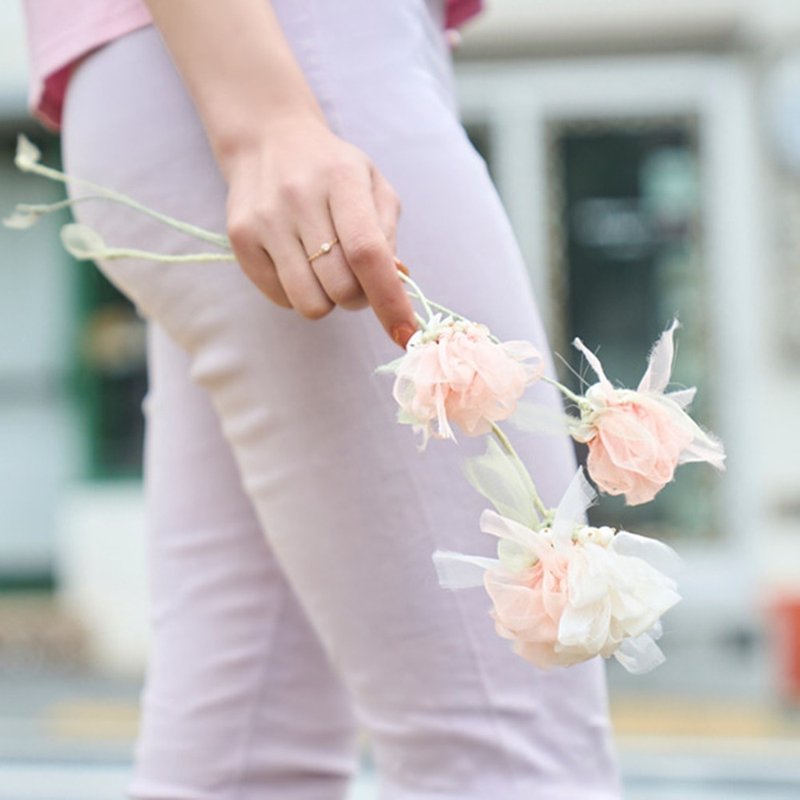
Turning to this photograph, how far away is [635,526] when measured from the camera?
20.4 feet

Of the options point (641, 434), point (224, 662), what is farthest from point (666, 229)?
point (641, 434)

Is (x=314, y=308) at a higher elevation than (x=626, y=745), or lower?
higher

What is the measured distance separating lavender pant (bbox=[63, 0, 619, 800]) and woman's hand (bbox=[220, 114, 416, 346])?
0.06m

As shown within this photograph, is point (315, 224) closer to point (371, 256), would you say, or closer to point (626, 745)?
point (371, 256)

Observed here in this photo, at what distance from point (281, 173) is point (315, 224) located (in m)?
0.04

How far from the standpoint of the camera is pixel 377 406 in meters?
0.93

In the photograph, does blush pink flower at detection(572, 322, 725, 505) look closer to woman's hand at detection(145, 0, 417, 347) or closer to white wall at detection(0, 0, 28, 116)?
woman's hand at detection(145, 0, 417, 347)

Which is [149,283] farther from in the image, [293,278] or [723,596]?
[723,596]

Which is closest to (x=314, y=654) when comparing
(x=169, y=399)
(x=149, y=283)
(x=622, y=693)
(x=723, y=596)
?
(x=169, y=399)

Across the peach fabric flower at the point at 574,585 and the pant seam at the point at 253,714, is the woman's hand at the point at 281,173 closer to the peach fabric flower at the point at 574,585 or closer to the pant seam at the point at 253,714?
the peach fabric flower at the point at 574,585

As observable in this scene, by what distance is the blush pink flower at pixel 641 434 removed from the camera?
0.78 m

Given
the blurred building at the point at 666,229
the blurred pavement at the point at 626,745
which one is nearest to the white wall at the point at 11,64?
the blurred building at the point at 666,229

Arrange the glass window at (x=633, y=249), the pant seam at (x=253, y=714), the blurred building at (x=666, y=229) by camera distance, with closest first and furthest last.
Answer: the pant seam at (x=253, y=714) < the blurred building at (x=666, y=229) < the glass window at (x=633, y=249)

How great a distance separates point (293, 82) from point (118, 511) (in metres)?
5.62
